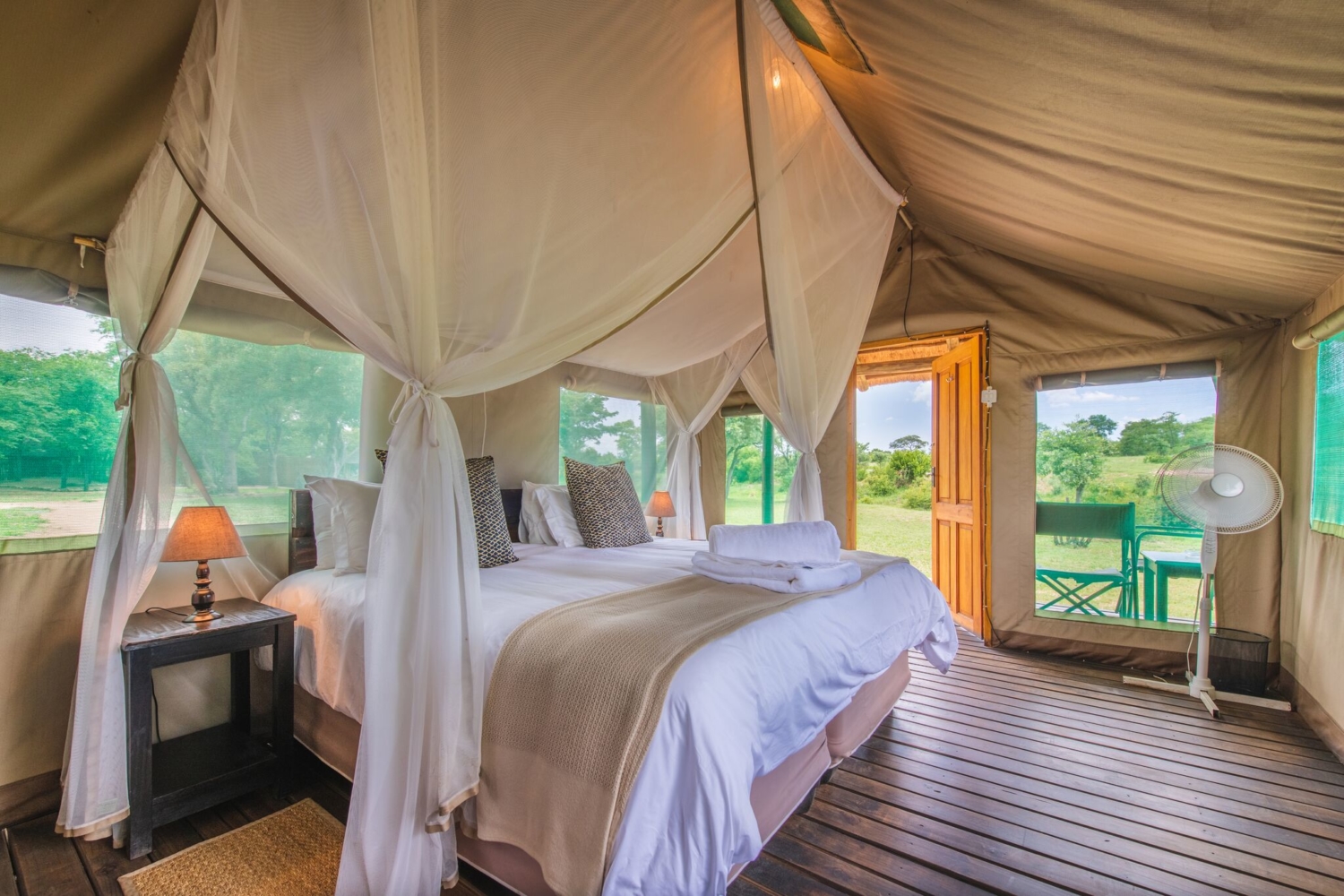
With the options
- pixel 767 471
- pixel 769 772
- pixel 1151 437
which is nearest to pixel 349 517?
pixel 769 772

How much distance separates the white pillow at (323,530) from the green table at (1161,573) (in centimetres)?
449

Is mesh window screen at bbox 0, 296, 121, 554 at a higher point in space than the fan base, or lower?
Result: higher

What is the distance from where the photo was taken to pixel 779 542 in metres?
2.29

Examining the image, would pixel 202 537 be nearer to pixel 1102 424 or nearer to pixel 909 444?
pixel 1102 424

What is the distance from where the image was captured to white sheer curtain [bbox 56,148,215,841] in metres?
1.71

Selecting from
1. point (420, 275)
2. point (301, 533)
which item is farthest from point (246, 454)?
point (420, 275)

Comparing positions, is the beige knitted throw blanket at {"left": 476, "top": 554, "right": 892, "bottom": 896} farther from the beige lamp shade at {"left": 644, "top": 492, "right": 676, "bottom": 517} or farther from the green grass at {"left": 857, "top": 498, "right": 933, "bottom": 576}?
the green grass at {"left": 857, "top": 498, "right": 933, "bottom": 576}

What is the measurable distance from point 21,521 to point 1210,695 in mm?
5065

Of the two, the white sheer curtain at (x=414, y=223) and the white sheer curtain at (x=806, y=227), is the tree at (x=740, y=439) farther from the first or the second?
the white sheer curtain at (x=414, y=223)

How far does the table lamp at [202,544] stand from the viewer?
1.90 metres

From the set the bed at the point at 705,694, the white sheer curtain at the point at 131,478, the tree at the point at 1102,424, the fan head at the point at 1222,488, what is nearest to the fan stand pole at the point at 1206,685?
the fan head at the point at 1222,488

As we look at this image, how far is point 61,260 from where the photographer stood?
2.04m

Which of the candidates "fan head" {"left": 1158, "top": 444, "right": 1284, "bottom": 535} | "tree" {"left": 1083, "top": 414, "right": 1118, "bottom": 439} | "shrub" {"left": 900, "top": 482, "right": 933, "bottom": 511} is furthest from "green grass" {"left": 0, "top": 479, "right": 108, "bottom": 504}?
"shrub" {"left": 900, "top": 482, "right": 933, "bottom": 511}

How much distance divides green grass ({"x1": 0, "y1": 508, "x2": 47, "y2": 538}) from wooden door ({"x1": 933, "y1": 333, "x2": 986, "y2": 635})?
15.4 ft
